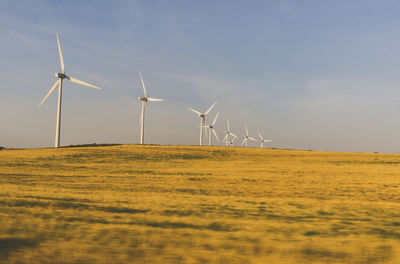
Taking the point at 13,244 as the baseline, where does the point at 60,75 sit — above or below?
above

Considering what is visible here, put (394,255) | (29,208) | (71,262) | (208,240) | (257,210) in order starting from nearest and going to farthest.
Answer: (71,262), (394,255), (208,240), (29,208), (257,210)

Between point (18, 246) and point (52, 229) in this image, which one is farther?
point (52, 229)

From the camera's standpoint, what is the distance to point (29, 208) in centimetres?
688

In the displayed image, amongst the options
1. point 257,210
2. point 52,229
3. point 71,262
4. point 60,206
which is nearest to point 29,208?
point 60,206

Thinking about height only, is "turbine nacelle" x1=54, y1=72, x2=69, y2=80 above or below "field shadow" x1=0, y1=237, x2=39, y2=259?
above

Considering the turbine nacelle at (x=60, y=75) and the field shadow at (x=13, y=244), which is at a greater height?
the turbine nacelle at (x=60, y=75)

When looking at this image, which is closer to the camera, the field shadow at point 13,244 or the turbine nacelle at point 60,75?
the field shadow at point 13,244

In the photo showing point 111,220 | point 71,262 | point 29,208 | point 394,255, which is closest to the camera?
point 71,262

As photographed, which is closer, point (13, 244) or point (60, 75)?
point (13, 244)

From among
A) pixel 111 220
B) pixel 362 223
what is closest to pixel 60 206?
pixel 111 220

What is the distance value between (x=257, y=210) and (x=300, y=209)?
3.72 ft

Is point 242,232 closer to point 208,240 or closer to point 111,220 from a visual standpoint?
point 208,240

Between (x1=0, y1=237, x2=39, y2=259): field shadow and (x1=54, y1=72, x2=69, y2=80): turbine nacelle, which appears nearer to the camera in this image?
(x1=0, y1=237, x2=39, y2=259): field shadow

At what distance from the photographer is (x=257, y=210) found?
7.53 metres
